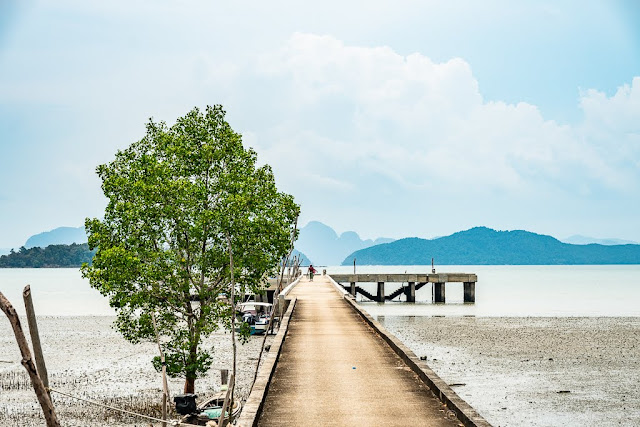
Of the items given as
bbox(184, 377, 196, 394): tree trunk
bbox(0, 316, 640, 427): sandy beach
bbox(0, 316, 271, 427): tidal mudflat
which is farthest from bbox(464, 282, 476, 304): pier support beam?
bbox(184, 377, 196, 394): tree trunk

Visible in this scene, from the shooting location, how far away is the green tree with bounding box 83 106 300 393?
877 inches

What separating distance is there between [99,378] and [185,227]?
10.3m

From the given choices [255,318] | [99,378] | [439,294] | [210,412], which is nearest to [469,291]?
[439,294]

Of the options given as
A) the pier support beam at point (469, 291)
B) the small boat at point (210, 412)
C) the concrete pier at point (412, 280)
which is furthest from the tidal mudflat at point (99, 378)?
the pier support beam at point (469, 291)

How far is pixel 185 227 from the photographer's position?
22.8 meters

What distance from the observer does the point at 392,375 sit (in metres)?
16.5

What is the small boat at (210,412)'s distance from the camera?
61.5ft

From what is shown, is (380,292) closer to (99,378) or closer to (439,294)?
(439,294)

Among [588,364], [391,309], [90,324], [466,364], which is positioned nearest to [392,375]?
[466,364]

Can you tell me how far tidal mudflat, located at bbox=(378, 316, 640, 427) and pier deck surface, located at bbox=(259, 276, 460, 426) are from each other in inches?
186

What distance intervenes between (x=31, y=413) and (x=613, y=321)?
157 ft

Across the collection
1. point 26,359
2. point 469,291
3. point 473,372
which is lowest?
point 473,372

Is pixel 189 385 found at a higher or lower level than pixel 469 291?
lower

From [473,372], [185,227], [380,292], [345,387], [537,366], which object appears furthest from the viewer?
[380,292]
